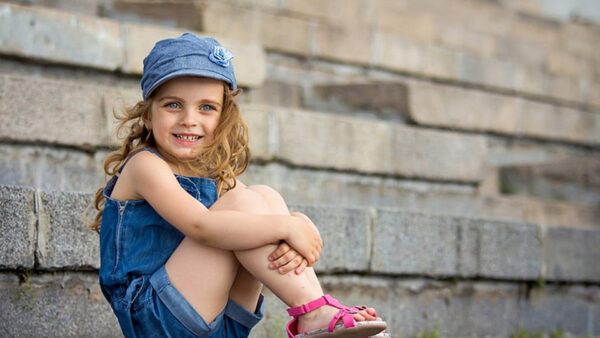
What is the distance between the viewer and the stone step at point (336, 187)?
385cm

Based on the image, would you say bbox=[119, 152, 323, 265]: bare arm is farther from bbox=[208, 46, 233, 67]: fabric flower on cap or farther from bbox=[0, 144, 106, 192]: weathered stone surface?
bbox=[0, 144, 106, 192]: weathered stone surface

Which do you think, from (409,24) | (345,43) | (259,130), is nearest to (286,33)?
(345,43)

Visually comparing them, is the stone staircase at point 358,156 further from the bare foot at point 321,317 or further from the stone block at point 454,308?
the bare foot at point 321,317

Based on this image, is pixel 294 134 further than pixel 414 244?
Yes

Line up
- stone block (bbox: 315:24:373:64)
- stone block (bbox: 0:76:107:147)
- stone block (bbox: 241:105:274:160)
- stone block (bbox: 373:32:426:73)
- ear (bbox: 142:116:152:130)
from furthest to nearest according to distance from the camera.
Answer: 1. stone block (bbox: 373:32:426:73)
2. stone block (bbox: 315:24:373:64)
3. stone block (bbox: 241:105:274:160)
4. stone block (bbox: 0:76:107:147)
5. ear (bbox: 142:116:152:130)

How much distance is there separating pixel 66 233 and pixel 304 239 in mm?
1080

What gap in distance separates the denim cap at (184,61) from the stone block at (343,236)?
1.19m

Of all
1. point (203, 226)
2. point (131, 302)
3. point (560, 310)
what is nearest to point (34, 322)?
point (131, 302)

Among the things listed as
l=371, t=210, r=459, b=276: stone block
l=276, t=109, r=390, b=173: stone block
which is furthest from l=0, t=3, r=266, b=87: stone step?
l=371, t=210, r=459, b=276: stone block

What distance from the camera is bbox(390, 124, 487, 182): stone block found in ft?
16.8

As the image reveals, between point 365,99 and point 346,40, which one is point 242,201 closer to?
point 365,99

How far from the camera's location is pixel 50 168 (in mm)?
3902

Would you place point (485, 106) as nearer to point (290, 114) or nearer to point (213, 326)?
point (290, 114)

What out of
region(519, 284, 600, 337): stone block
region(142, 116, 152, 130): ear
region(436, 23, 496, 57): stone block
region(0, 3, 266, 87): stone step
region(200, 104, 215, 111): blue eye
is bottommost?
region(519, 284, 600, 337): stone block
